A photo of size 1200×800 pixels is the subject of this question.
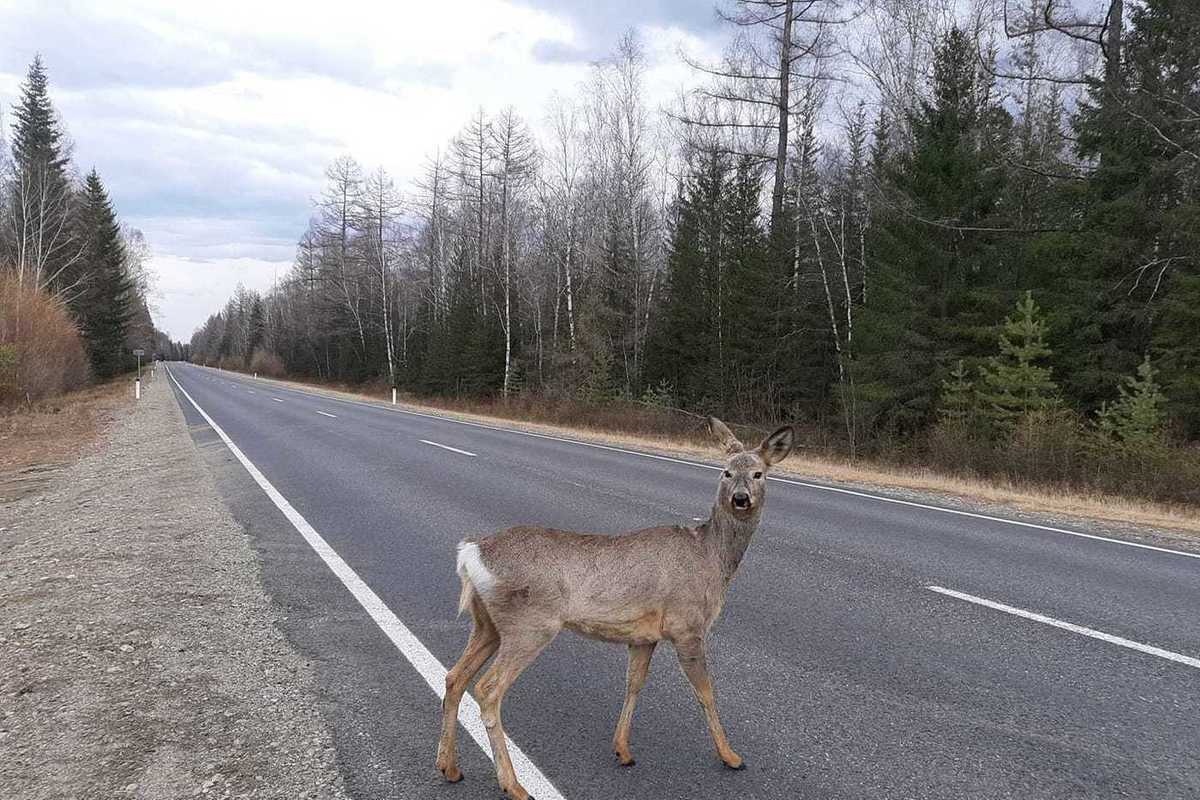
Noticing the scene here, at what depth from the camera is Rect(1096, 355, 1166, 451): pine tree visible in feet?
48.7

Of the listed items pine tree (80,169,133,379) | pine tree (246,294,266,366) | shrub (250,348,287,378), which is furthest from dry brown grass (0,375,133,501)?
pine tree (246,294,266,366)

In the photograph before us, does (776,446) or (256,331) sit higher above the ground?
(256,331)

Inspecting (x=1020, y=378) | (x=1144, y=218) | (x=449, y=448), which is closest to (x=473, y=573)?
(x=449, y=448)

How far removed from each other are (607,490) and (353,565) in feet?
16.6

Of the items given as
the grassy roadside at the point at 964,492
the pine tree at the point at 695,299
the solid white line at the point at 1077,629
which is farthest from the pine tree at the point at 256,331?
the solid white line at the point at 1077,629

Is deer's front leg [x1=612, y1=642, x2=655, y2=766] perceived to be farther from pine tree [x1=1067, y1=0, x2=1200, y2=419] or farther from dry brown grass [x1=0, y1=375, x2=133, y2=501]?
pine tree [x1=1067, y1=0, x2=1200, y2=419]

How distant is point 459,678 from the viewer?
3.32 m

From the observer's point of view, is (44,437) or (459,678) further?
(44,437)

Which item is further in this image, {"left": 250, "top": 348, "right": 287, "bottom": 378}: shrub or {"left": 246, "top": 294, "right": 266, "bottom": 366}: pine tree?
{"left": 246, "top": 294, "right": 266, "bottom": 366}: pine tree

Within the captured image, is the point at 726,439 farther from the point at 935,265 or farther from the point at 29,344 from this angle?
the point at 29,344

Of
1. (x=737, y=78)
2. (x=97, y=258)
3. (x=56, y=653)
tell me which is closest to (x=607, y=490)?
(x=56, y=653)

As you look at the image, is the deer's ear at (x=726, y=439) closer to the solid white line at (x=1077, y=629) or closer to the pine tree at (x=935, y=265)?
the solid white line at (x=1077, y=629)

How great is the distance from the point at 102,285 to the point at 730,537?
63726mm

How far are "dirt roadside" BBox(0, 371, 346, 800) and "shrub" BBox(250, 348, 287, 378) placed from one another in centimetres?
8211
